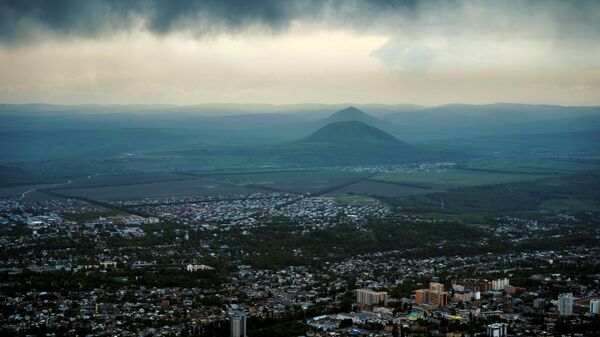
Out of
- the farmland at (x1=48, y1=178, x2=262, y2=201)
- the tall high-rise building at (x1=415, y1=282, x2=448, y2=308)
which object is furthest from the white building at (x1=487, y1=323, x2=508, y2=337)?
the farmland at (x1=48, y1=178, x2=262, y2=201)

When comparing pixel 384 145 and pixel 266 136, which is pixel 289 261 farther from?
pixel 266 136

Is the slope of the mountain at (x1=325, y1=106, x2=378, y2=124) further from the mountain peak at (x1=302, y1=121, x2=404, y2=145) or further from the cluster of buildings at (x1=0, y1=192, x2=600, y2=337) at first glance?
the cluster of buildings at (x1=0, y1=192, x2=600, y2=337)

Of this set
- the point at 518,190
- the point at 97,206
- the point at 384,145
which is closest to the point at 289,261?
the point at 97,206

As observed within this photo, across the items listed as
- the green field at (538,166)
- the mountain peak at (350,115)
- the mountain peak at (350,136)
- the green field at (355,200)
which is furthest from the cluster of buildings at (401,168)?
the mountain peak at (350,115)

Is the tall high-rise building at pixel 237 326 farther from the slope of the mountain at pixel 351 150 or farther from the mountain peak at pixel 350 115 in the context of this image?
the mountain peak at pixel 350 115

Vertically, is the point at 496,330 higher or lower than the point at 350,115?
lower

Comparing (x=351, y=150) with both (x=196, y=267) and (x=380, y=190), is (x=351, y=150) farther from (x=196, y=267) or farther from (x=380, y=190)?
(x=196, y=267)

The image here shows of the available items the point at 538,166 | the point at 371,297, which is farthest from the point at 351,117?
the point at 371,297
